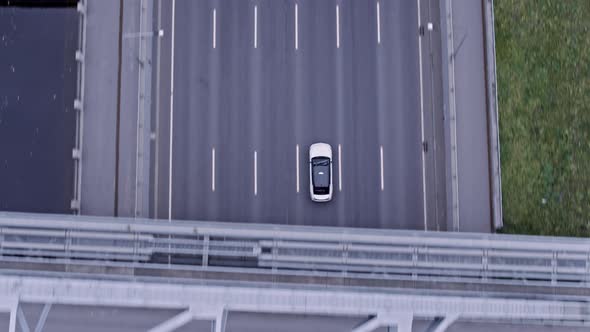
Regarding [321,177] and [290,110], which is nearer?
[321,177]

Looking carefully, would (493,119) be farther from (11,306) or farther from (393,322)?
(11,306)

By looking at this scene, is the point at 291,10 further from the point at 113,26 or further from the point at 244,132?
the point at 113,26

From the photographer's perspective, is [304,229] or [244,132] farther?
[244,132]

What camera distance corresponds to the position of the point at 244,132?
27.7 m

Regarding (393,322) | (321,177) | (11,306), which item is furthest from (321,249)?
(11,306)

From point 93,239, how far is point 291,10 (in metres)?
14.6

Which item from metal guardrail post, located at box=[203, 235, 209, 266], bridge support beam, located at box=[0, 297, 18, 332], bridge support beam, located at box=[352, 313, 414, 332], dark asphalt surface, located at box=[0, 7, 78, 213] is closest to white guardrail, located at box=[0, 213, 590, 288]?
metal guardrail post, located at box=[203, 235, 209, 266]

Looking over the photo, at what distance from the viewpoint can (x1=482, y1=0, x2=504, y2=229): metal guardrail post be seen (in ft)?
88.7

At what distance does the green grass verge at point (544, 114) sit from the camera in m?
27.7

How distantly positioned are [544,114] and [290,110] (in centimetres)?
1291

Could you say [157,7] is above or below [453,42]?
above

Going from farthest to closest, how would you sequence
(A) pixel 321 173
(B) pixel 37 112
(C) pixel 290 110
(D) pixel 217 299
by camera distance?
(B) pixel 37 112 < (C) pixel 290 110 < (A) pixel 321 173 < (D) pixel 217 299

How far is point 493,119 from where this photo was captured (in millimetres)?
27250

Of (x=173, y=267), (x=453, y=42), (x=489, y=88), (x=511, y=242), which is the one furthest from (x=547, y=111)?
(x=173, y=267)
